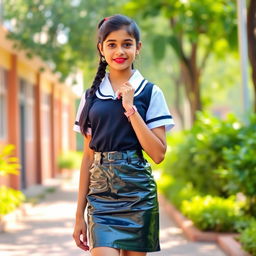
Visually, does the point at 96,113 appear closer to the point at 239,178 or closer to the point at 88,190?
the point at 88,190

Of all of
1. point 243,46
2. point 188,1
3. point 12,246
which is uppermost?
point 188,1

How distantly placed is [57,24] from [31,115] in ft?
16.3

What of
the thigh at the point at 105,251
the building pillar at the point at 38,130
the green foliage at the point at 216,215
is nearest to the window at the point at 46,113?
the building pillar at the point at 38,130

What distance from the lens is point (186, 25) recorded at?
1366 cm

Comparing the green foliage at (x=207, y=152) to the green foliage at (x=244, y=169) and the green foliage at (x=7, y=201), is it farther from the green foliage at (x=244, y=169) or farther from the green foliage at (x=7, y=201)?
the green foliage at (x=7, y=201)

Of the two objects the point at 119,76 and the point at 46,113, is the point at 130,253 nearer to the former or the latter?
the point at 119,76

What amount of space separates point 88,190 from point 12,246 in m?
5.56

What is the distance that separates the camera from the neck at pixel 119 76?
3.65m

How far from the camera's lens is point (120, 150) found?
349cm

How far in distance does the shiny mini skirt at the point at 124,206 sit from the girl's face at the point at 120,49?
489 millimetres

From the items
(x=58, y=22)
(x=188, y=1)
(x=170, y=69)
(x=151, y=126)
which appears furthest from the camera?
(x=170, y=69)

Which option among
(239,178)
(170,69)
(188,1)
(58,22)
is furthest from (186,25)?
(170,69)

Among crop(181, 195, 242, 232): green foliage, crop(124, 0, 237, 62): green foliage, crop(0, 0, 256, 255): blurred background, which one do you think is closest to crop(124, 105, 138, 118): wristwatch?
crop(0, 0, 256, 255): blurred background

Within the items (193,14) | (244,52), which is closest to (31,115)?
(193,14)
